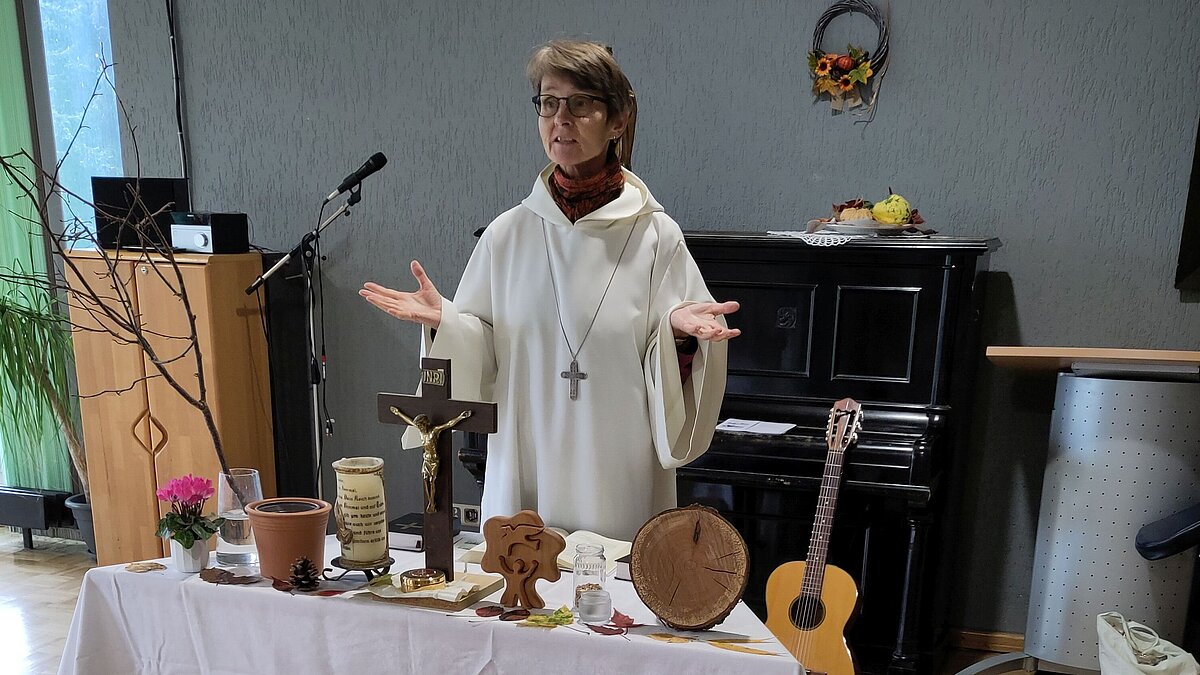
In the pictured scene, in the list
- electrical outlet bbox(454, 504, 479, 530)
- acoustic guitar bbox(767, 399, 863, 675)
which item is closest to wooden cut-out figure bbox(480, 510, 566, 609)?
acoustic guitar bbox(767, 399, 863, 675)

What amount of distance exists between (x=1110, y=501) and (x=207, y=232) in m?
3.34

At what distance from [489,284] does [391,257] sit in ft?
6.57

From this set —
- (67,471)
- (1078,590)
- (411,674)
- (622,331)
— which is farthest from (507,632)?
(67,471)

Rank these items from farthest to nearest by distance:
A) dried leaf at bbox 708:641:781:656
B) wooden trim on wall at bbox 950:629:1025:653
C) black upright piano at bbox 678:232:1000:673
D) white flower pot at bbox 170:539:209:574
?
wooden trim on wall at bbox 950:629:1025:653
black upright piano at bbox 678:232:1000:673
white flower pot at bbox 170:539:209:574
dried leaf at bbox 708:641:781:656

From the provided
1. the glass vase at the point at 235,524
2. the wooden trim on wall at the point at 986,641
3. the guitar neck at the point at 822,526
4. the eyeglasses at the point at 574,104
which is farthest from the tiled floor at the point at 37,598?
the wooden trim on wall at the point at 986,641

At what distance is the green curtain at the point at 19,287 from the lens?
3.78m

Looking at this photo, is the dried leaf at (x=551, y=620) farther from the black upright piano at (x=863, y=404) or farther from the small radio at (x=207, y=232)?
the small radio at (x=207, y=232)

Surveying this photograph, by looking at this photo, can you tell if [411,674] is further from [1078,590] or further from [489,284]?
[1078,590]

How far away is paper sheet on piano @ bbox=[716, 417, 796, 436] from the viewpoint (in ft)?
8.70

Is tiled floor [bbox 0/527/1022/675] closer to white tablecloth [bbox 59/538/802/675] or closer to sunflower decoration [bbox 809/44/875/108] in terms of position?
white tablecloth [bbox 59/538/802/675]

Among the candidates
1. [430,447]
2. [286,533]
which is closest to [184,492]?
[286,533]

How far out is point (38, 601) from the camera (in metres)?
3.39

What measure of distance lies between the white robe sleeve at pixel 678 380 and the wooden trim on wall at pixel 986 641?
1.99m

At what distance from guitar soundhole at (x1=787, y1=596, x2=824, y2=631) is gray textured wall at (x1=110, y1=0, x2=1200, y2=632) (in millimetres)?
1110
